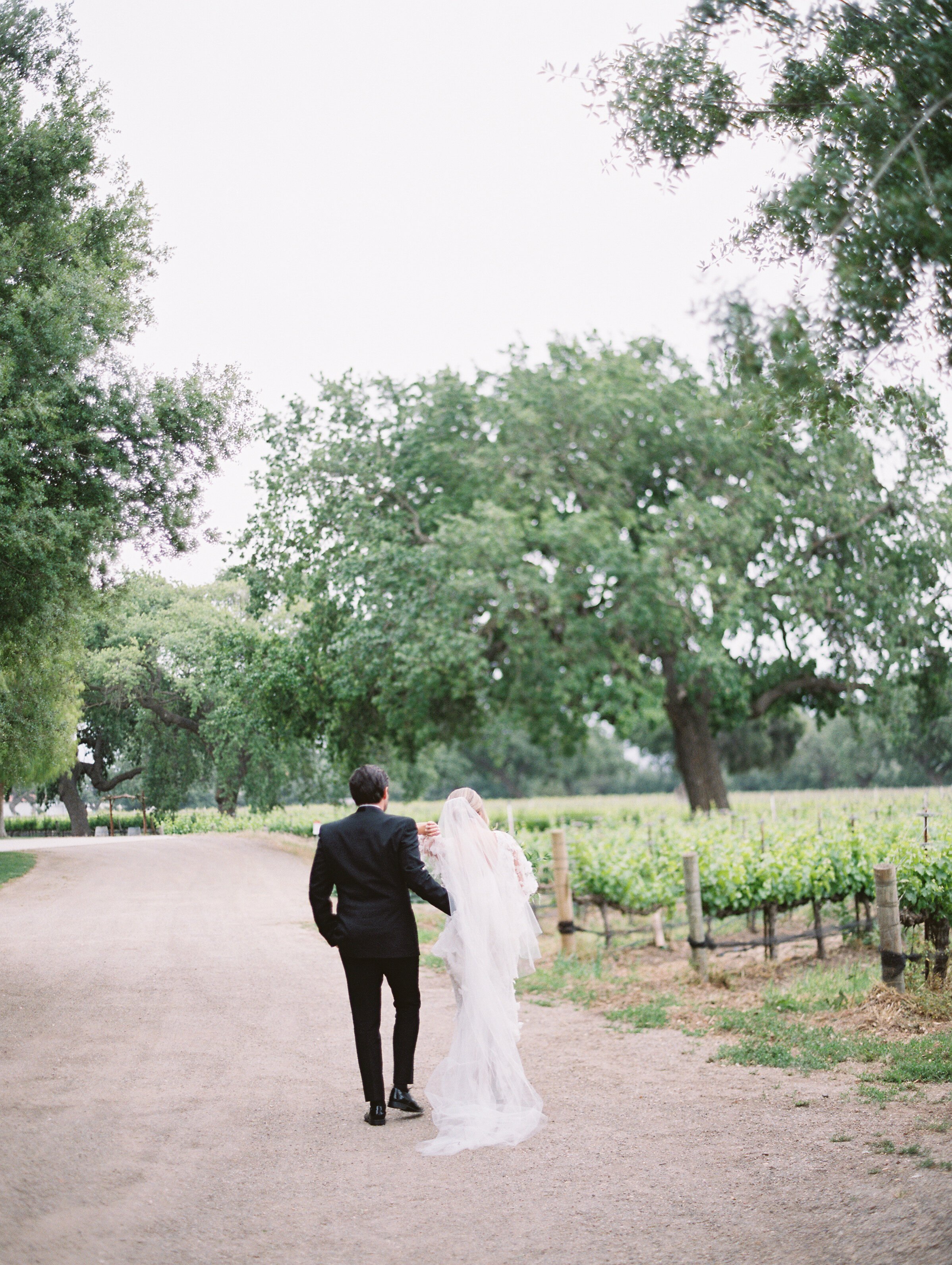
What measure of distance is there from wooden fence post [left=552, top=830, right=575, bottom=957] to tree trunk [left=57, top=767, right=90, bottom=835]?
548 centimetres

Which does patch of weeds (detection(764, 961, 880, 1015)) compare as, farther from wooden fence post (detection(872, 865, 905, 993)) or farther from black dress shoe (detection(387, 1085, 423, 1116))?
black dress shoe (detection(387, 1085, 423, 1116))

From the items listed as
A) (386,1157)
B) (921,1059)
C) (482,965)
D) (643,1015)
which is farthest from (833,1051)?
(386,1157)

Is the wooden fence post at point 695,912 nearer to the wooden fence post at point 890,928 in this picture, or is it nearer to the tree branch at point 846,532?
the wooden fence post at point 890,928

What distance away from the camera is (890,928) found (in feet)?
28.2

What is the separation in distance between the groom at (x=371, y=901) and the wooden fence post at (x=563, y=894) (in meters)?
6.77

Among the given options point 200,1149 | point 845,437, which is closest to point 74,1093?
point 200,1149

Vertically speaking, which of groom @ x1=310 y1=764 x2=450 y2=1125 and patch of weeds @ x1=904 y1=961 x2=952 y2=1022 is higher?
groom @ x1=310 y1=764 x2=450 y2=1125

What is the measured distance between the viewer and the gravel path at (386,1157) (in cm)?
410

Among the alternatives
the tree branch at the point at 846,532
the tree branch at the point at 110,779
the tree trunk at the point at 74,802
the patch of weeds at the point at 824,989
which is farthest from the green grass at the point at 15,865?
the tree branch at the point at 846,532

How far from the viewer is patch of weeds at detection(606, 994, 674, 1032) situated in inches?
345

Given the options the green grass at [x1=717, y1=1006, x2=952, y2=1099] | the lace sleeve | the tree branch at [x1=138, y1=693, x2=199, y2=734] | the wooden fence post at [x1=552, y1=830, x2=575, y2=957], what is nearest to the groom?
the lace sleeve

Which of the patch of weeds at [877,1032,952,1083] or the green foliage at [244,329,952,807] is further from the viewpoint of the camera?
the green foliage at [244,329,952,807]

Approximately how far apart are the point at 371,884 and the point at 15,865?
302 inches

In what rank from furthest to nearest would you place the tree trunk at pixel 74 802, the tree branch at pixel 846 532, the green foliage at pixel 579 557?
the tree branch at pixel 846 532, the green foliage at pixel 579 557, the tree trunk at pixel 74 802
